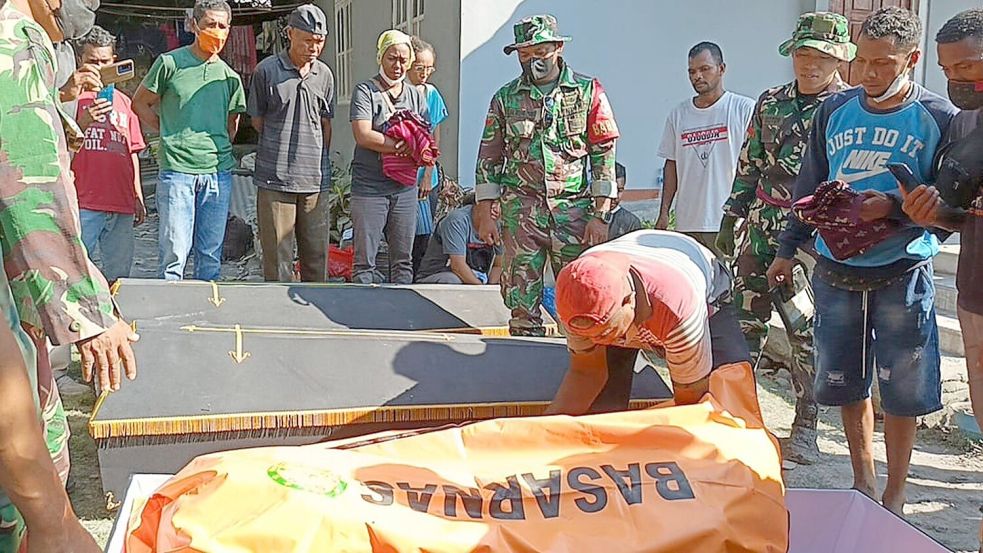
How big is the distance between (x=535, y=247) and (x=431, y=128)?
5.04 ft

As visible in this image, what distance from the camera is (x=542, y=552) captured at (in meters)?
2.10

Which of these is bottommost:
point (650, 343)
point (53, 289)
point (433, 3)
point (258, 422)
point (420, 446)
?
point (258, 422)

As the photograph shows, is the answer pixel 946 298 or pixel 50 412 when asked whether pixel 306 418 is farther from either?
pixel 946 298

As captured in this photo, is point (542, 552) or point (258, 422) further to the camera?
point (258, 422)

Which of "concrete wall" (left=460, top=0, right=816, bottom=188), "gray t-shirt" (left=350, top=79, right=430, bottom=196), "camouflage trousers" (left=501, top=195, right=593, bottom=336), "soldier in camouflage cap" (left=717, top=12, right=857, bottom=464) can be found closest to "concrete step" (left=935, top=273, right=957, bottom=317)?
"soldier in camouflage cap" (left=717, top=12, right=857, bottom=464)

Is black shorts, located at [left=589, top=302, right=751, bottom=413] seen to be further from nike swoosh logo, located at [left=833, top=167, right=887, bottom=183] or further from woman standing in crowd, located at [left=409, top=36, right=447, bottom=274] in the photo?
woman standing in crowd, located at [left=409, top=36, right=447, bottom=274]

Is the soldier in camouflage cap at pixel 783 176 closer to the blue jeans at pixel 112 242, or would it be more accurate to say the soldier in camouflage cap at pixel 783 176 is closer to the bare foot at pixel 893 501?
the bare foot at pixel 893 501

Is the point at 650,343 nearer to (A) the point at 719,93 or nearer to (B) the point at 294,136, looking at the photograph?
(A) the point at 719,93

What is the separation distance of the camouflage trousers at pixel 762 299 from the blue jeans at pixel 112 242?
3193 mm

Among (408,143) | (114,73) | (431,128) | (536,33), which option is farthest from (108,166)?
(536,33)

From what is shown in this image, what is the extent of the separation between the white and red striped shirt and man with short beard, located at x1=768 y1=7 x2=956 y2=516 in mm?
520

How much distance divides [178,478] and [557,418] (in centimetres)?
98

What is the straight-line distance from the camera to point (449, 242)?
5457 millimetres

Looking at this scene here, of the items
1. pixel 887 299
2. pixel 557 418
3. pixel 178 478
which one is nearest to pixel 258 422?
Result: pixel 178 478
